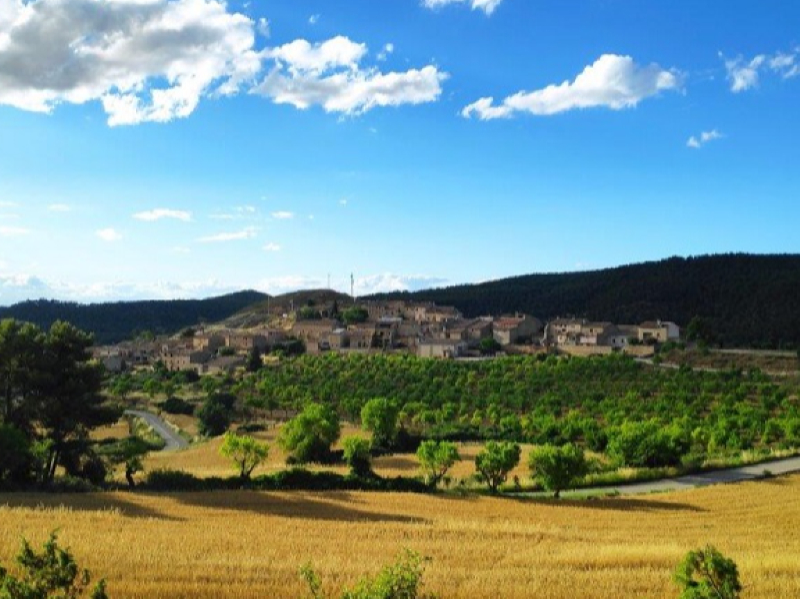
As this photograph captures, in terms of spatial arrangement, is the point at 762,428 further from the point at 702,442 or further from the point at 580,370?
the point at 580,370

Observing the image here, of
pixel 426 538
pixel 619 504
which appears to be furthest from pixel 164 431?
pixel 426 538

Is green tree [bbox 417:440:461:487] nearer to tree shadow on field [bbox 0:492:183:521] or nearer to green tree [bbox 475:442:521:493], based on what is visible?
green tree [bbox 475:442:521:493]

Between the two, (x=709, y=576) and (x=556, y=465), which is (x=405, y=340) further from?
(x=709, y=576)

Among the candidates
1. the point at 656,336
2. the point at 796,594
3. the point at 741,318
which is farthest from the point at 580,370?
the point at 796,594

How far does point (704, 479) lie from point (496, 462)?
12.0 meters

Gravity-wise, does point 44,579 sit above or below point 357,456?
above

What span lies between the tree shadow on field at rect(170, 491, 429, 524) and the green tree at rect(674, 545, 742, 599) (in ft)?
55.7

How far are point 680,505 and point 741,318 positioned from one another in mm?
98499

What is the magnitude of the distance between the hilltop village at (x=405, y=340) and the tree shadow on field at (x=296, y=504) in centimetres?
6906

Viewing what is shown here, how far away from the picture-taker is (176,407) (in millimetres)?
83188

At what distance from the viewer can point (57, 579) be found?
10891 mm

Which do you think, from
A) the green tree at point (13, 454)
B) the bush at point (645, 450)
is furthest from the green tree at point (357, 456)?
the green tree at point (13, 454)

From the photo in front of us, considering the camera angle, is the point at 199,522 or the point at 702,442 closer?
the point at 199,522

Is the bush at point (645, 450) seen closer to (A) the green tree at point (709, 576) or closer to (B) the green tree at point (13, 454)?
(B) the green tree at point (13, 454)
